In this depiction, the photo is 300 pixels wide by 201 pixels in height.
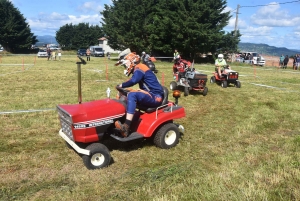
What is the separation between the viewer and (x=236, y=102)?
9.77 metres

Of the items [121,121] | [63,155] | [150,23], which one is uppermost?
[150,23]

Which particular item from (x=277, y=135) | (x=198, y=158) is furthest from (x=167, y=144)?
(x=277, y=135)

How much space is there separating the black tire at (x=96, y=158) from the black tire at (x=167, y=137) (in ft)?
3.68

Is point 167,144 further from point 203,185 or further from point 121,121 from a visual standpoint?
point 203,185

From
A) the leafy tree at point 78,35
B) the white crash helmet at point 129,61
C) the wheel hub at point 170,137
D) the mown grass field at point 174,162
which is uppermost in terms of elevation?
the leafy tree at point 78,35

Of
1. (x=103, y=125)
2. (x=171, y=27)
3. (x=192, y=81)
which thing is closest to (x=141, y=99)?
(x=103, y=125)

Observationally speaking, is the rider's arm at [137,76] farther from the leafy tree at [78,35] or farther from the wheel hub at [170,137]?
the leafy tree at [78,35]

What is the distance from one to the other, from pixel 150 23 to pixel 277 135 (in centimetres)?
2917

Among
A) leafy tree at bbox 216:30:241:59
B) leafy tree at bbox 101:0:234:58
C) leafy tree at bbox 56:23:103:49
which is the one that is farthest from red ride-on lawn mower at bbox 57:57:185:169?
leafy tree at bbox 56:23:103:49

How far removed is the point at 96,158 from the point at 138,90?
4.56 feet

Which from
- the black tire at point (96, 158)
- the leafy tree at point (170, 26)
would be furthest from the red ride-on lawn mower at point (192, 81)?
the leafy tree at point (170, 26)

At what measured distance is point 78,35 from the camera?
71750 millimetres

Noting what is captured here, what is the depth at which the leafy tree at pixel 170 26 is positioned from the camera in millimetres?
28938

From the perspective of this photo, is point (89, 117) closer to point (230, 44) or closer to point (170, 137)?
point (170, 137)
